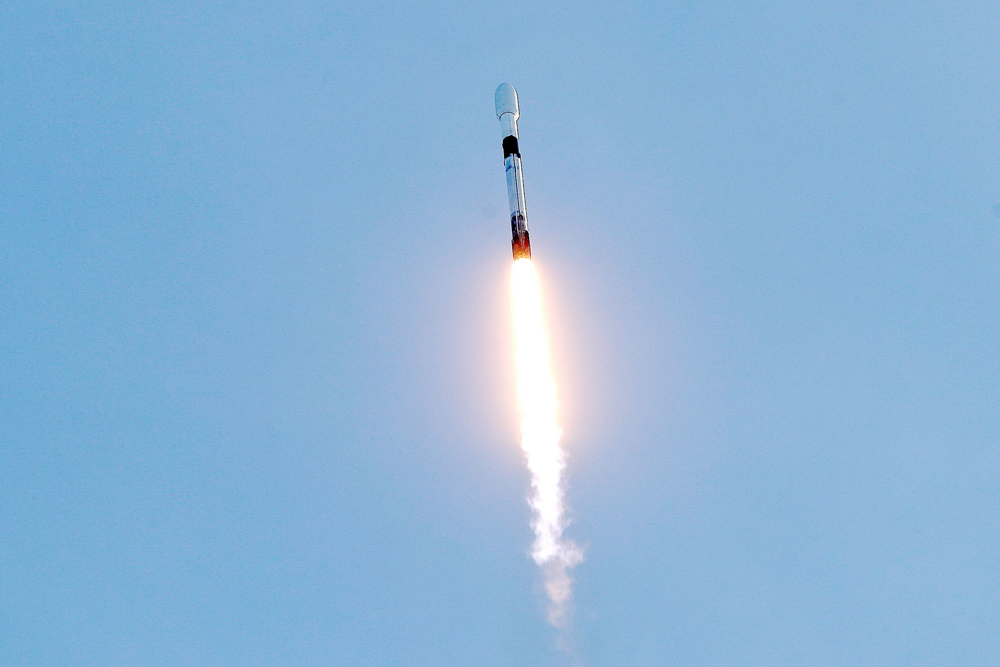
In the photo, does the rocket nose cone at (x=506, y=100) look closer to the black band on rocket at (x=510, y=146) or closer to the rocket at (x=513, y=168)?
the rocket at (x=513, y=168)

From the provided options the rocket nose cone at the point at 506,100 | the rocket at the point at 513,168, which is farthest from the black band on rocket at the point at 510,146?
the rocket nose cone at the point at 506,100

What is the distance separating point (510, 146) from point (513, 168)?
5.65 feet

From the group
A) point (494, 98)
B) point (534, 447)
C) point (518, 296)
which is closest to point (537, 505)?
point (534, 447)

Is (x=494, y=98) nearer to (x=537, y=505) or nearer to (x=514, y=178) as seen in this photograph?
(x=514, y=178)

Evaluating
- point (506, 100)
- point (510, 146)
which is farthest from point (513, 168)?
point (506, 100)

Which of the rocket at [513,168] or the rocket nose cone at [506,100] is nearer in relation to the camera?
the rocket at [513,168]

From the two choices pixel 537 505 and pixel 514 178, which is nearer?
pixel 514 178

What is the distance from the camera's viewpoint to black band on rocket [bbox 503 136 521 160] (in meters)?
79.1

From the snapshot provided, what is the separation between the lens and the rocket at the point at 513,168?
7712cm

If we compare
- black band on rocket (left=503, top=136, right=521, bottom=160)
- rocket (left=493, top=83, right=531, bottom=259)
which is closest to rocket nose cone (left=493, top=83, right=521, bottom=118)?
rocket (left=493, top=83, right=531, bottom=259)

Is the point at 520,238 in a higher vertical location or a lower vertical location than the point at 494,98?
lower

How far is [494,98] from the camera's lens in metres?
83.1

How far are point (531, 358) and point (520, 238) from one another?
11.3 metres

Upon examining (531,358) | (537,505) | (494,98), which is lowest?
(537,505)
